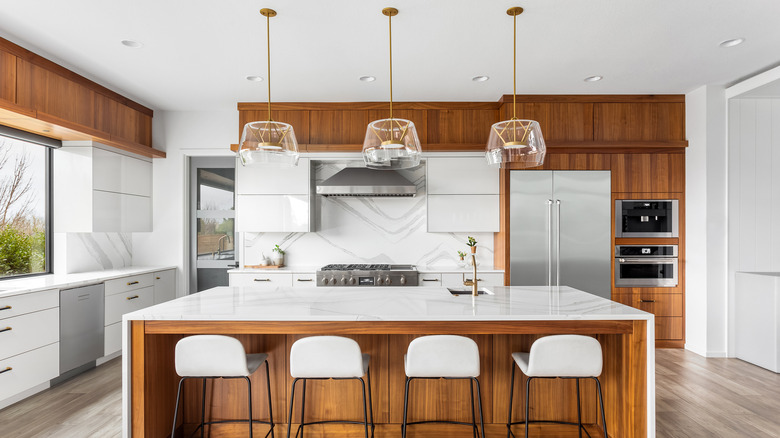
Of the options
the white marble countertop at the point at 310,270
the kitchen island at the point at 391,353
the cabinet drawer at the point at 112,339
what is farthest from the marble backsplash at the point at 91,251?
the kitchen island at the point at 391,353

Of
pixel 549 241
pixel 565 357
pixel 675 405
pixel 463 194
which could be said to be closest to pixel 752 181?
pixel 549 241

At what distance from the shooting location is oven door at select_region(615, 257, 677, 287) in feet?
14.1

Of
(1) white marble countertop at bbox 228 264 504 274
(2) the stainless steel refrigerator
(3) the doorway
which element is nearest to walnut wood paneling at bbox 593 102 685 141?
(2) the stainless steel refrigerator

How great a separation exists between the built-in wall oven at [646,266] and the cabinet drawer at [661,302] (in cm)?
12

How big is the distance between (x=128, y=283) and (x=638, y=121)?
5444 mm

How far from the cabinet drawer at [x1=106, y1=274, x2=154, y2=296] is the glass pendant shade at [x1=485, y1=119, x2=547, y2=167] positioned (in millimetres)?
3632

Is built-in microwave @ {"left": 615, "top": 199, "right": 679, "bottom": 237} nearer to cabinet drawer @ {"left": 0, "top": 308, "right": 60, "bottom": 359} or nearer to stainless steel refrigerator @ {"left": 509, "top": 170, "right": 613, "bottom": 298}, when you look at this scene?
stainless steel refrigerator @ {"left": 509, "top": 170, "right": 613, "bottom": 298}

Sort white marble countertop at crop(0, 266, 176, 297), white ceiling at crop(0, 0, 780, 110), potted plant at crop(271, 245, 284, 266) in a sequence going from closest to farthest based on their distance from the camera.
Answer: white ceiling at crop(0, 0, 780, 110), white marble countertop at crop(0, 266, 176, 297), potted plant at crop(271, 245, 284, 266)

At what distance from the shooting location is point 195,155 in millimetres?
4906

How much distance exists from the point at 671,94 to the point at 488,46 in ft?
8.07

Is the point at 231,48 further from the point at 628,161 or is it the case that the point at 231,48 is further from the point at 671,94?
the point at 671,94

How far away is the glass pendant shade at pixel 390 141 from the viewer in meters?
2.38

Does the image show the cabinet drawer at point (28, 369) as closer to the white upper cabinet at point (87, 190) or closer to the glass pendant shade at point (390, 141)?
the white upper cabinet at point (87, 190)

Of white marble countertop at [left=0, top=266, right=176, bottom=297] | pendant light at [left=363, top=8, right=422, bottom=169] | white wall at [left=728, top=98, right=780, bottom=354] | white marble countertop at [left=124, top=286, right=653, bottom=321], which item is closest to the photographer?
white marble countertop at [left=124, top=286, right=653, bottom=321]
